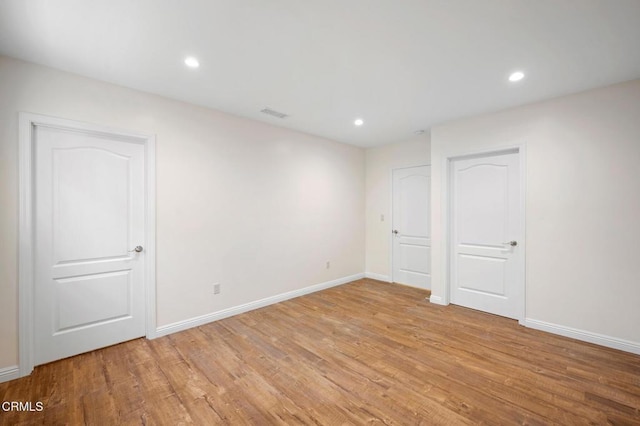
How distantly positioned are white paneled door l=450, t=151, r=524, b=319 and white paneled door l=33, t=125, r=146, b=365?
409 centimetres

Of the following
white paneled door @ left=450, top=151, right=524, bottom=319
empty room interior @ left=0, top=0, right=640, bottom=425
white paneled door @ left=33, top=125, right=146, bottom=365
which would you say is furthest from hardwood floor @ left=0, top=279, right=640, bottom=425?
white paneled door @ left=450, top=151, right=524, bottom=319

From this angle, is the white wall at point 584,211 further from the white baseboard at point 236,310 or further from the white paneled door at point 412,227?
the white baseboard at point 236,310

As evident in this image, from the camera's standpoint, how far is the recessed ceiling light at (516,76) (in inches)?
97.5

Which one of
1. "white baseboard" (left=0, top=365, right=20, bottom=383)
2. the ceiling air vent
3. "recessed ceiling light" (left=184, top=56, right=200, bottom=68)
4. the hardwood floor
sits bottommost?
the hardwood floor

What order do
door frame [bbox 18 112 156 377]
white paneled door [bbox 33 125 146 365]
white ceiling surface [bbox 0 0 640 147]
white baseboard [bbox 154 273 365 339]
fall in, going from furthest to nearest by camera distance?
white baseboard [bbox 154 273 365 339] → white paneled door [bbox 33 125 146 365] → door frame [bbox 18 112 156 377] → white ceiling surface [bbox 0 0 640 147]

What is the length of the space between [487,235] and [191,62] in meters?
3.97

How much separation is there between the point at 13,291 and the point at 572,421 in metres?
4.31

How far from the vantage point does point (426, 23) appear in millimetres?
1840

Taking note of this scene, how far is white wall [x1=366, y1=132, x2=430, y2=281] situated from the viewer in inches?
194

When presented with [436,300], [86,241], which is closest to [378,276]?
[436,300]

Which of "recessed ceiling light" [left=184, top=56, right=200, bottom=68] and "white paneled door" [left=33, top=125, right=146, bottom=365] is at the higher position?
"recessed ceiling light" [left=184, top=56, right=200, bottom=68]

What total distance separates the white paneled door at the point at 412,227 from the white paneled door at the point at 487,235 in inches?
29.5

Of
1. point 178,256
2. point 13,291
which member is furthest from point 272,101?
point 13,291

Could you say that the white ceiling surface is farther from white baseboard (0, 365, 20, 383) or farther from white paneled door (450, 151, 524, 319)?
white baseboard (0, 365, 20, 383)
